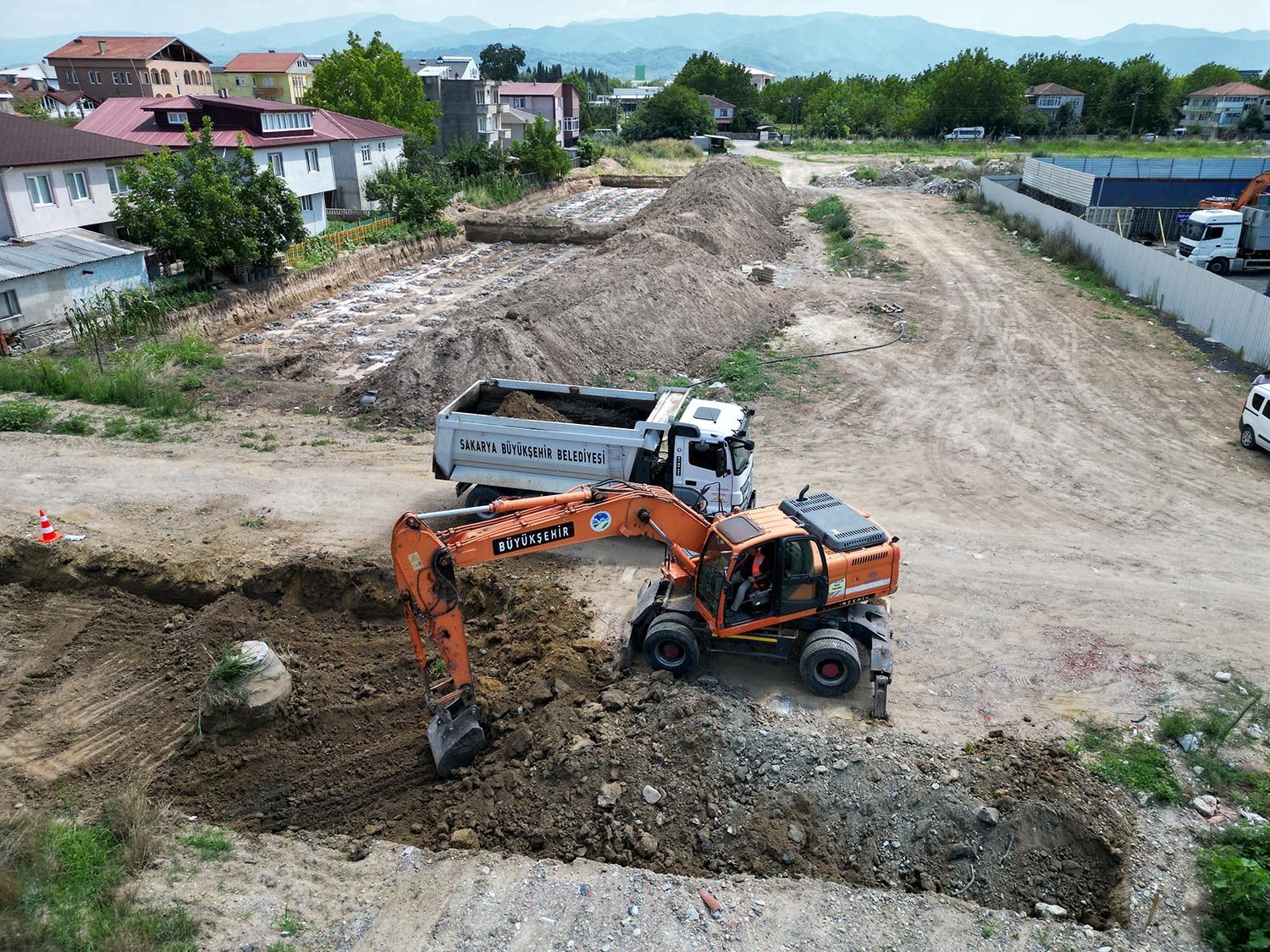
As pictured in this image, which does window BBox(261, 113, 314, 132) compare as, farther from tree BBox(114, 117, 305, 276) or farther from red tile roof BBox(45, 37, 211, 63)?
red tile roof BBox(45, 37, 211, 63)

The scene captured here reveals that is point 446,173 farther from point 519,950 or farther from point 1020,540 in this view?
point 519,950

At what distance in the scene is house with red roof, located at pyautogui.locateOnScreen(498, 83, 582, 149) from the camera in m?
85.9

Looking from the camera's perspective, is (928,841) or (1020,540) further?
(1020,540)

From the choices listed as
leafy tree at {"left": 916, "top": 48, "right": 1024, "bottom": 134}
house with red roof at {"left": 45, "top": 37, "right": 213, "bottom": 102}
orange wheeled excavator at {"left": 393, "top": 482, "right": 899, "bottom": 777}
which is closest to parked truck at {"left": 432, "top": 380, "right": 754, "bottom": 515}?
orange wheeled excavator at {"left": 393, "top": 482, "right": 899, "bottom": 777}

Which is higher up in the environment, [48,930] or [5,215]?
[5,215]

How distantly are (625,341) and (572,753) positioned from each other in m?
15.7

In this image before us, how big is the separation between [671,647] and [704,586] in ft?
2.95

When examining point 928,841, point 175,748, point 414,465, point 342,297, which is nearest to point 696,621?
point 928,841

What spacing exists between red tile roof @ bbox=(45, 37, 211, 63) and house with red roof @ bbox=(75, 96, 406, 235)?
192 ft

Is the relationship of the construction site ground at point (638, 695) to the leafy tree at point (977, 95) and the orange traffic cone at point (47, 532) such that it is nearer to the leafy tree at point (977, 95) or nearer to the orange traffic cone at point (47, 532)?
the orange traffic cone at point (47, 532)

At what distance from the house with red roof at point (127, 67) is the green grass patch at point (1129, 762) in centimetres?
9944

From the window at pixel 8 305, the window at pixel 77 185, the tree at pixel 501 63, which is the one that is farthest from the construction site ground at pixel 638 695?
the tree at pixel 501 63

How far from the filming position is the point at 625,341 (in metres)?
23.6

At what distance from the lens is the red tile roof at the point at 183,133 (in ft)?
121
